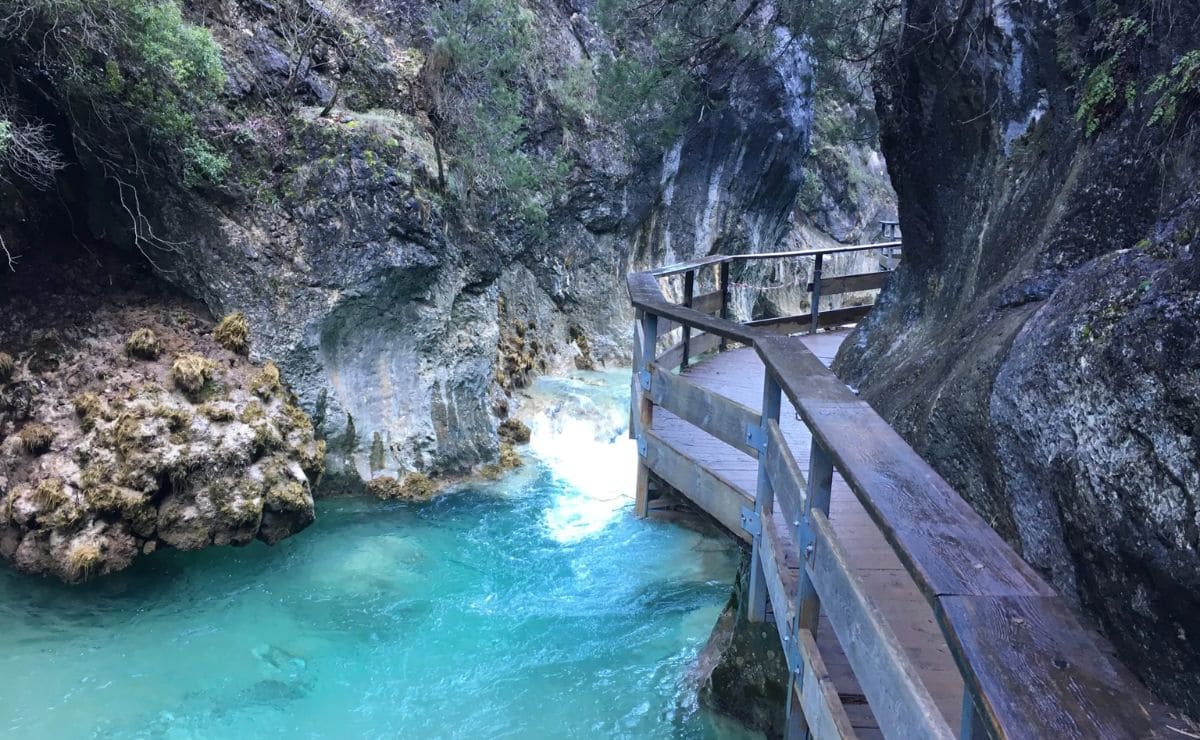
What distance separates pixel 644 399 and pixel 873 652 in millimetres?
3520

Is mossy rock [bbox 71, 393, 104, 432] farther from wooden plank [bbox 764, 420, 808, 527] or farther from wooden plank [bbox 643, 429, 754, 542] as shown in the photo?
wooden plank [bbox 764, 420, 808, 527]

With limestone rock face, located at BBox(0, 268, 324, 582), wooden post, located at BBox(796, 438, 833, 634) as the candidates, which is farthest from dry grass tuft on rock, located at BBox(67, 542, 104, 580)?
wooden post, located at BBox(796, 438, 833, 634)

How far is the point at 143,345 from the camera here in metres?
7.77

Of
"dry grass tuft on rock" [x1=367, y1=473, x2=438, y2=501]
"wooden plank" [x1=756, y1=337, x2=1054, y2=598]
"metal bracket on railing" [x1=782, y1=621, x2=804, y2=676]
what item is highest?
"wooden plank" [x1=756, y1=337, x2=1054, y2=598]

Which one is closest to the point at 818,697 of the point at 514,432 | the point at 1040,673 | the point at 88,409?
the point at 1040,673

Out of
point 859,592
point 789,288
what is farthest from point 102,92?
point 789,288

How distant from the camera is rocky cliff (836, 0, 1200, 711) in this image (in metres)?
2.23

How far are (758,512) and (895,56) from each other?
13.9 ft

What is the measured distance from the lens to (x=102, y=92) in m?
7.42

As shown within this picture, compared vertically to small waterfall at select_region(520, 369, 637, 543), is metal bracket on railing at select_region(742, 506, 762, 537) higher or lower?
higher

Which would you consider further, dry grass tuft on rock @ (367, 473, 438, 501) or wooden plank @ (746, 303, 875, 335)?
wooden plank @ (746, 303, 875, 335)

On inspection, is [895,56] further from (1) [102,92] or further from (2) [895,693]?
(1) [102,92]

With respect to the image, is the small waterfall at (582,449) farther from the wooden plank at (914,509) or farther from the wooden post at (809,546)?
the wooden plank at (914,509)

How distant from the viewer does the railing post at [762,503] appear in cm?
354
